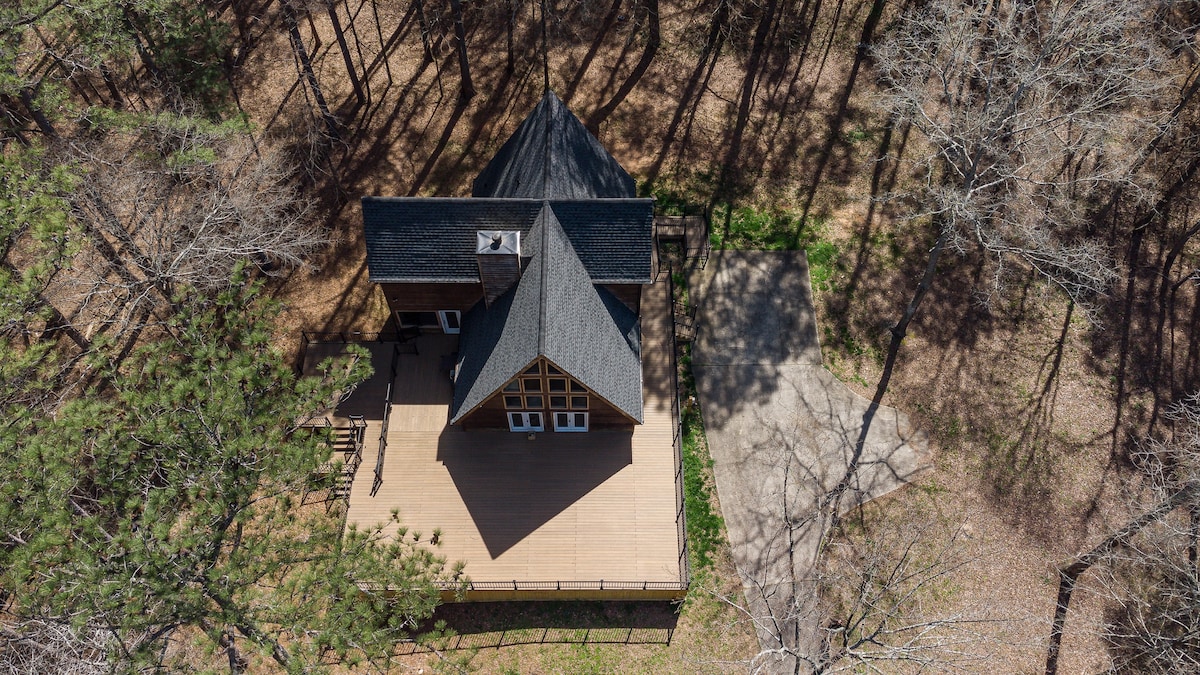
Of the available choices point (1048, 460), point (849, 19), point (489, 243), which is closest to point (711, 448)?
point (489, 243)

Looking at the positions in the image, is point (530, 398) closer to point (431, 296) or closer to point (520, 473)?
point (520, 473)

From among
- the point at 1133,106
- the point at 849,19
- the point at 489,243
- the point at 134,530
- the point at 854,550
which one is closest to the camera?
the point at 134,530

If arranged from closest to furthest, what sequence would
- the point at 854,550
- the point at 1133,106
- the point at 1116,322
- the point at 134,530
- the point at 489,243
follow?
the point at 134,530 < the point at 489,243 < the point at 854,550 < the point at 1116,322 < the point at 1133,106

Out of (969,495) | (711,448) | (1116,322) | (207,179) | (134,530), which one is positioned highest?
(207,179)

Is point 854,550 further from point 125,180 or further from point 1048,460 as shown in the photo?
point 125,180

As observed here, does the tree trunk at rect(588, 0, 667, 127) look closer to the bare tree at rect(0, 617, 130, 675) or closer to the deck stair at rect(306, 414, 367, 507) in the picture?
the deck stair at rect(306, 414, 367, 507)
